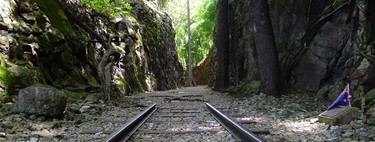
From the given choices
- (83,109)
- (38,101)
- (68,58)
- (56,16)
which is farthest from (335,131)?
(56,16)

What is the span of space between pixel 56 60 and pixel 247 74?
681 centimetres

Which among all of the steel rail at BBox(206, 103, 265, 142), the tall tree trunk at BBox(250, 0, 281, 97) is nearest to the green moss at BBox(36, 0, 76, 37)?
the tall tree trunk at BBox(250, 0, 281, 97)

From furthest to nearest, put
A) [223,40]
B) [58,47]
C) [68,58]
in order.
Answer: [223,40] → [68,58] → [58,47]

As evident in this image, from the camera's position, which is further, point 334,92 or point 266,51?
point 266,51

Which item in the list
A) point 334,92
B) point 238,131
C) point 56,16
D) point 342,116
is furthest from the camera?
point 56,16

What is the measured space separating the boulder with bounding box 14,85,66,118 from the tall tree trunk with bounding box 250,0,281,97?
5.44 m

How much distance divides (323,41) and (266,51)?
1.50 m

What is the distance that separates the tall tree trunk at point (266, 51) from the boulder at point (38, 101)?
5442 mm

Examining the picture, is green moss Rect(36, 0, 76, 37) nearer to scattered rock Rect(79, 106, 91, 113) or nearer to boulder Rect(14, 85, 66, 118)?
scattered rock Rect(79, 106, 91, 113)

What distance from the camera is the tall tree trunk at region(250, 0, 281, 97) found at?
376 inches

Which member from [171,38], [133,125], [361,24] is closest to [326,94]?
[361,24]

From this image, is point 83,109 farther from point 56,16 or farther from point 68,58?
point 56,16

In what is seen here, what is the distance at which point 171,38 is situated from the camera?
32.7 metres

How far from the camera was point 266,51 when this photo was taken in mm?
9711
